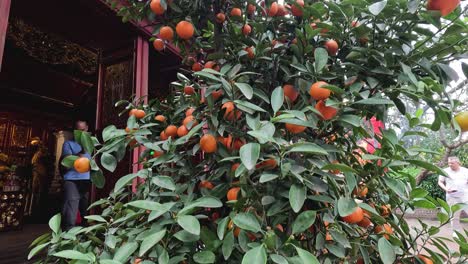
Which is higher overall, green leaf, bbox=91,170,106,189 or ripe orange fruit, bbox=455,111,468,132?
ripe orange fruit, bbox=455,111,468,132

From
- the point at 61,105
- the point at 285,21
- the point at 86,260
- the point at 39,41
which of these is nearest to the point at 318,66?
the point at 285,21

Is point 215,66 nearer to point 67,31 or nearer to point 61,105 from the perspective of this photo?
point 67,31

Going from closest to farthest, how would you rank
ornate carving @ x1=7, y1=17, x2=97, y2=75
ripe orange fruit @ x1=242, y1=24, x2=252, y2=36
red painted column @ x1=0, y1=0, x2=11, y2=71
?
ripe orange fruit @ x1=242, y1=24, x2=252, y2=36 → red painted column @ x1=0, y1=0, x2=11, y2=71 → ornate carving @ x1=7, y1=17, x2=97, y2=75

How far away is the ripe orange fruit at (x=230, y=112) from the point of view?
76 centimetres

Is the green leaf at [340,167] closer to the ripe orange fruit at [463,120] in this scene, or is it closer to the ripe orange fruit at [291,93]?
the ripe orange fruit at [291,93]

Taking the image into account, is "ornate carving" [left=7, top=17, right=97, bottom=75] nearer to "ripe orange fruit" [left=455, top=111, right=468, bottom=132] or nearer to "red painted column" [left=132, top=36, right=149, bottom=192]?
"red painted column" [left=132, top=36, right=149, bottom=192]

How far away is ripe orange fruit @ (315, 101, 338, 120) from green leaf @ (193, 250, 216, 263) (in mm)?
378

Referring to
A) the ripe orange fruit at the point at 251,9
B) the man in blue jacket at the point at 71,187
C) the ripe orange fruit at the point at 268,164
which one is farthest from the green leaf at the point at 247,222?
the man in blue jacket at the point at 71,187

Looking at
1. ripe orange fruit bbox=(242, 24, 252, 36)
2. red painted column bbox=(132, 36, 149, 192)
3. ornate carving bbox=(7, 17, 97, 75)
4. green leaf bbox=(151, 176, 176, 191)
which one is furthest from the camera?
ornate carving bbox=(7, 17, 97, 75)

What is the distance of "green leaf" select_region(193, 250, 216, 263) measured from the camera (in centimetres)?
62

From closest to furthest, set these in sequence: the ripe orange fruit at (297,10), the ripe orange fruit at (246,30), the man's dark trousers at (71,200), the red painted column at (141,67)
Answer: the ripe orange fruit at (297,10)
the ripe orange fruit at (246,30)
the red painted column at (141,67)
the man's dark trousers at (71,200)

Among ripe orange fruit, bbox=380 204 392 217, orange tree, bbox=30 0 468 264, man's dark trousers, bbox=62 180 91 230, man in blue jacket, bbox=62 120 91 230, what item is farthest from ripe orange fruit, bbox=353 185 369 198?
man's dark trousers, bbox=62 180 91 230

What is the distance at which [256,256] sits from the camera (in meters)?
0.56

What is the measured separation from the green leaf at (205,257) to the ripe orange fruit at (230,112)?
0.32 metres
